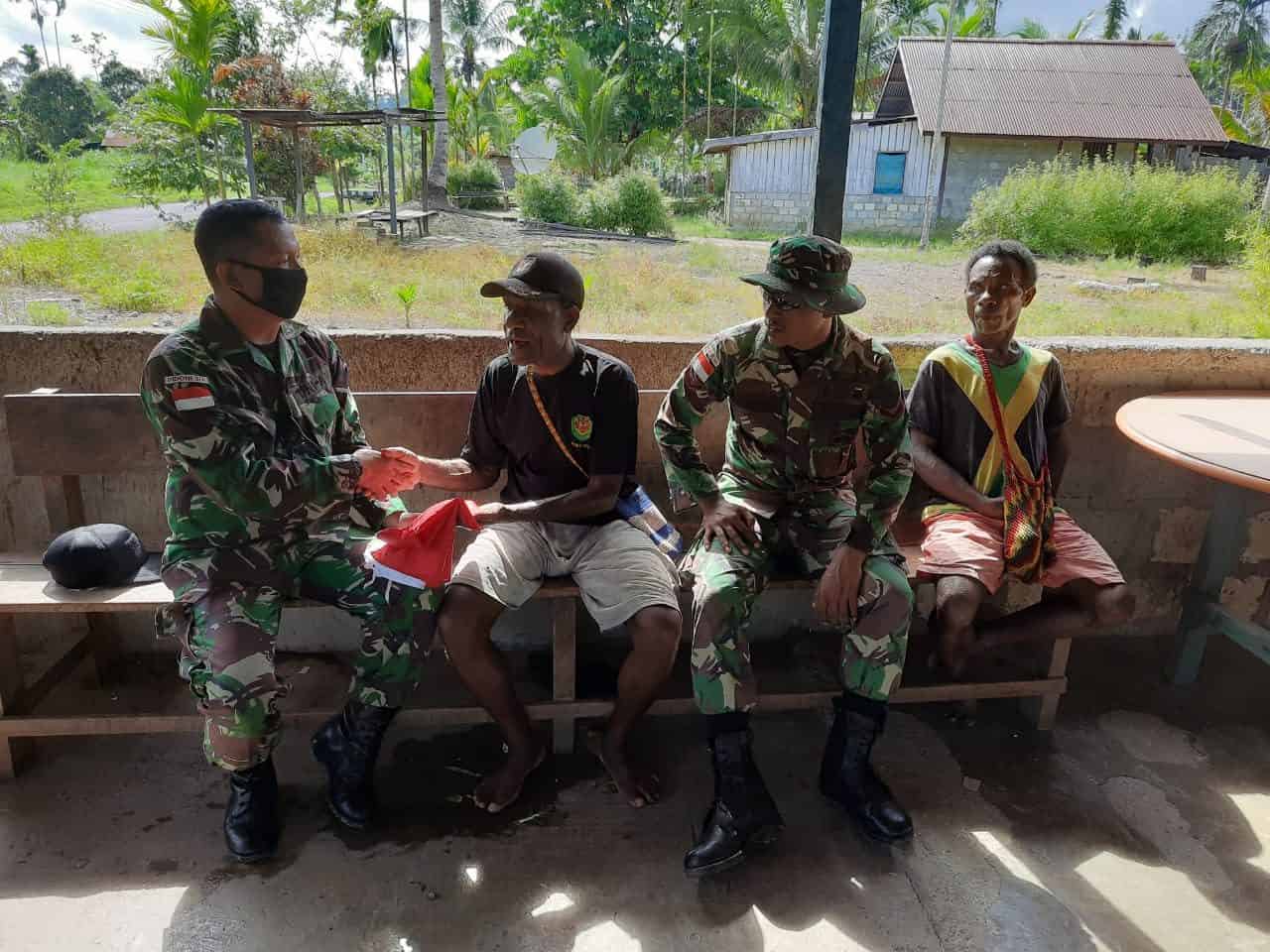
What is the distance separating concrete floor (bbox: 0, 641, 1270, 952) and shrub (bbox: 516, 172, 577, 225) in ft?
45.3

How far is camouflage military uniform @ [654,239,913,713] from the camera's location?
2.36 metres

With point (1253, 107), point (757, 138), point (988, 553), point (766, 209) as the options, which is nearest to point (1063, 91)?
point (757, 138)

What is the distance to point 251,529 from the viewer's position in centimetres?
232

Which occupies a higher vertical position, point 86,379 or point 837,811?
point 86,379

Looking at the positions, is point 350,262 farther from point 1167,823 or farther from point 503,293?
point 1167,823

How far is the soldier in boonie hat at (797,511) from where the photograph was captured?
91.0 inches

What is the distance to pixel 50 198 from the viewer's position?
917cm

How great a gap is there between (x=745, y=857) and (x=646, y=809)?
1.09 ft

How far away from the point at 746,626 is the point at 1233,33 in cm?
5172

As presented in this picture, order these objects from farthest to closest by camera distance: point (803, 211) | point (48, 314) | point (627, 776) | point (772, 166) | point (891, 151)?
point (772, 166) → point (891, 151) → point (803, 211) → point (48, 314) → point (627, 776)

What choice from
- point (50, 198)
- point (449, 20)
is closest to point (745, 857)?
point (50, 198)

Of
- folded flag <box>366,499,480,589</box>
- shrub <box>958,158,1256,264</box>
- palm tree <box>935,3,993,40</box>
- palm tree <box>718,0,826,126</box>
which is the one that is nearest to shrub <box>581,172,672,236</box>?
shrub <box>958,158,1256,264</box>

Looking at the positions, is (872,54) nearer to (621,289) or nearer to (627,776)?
(621,289)

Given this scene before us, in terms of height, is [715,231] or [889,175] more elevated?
[889,175]
